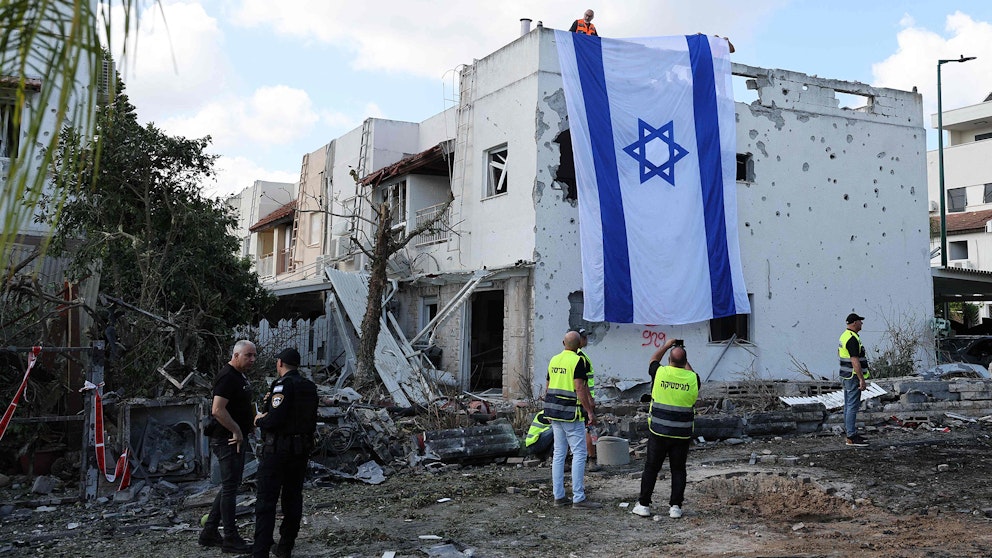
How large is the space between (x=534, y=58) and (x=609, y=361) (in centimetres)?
650

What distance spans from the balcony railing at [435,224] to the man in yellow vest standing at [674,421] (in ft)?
39.1

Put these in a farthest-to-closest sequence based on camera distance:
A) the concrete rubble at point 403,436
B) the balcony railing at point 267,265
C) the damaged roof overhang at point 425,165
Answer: the balcony railing at point 267,265
the damaged roof overhang at point 425,165
the concrete rubble at point 403,436

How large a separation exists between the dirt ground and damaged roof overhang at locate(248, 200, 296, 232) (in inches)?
738

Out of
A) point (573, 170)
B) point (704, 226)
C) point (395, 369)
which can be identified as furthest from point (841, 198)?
point (395, 369)

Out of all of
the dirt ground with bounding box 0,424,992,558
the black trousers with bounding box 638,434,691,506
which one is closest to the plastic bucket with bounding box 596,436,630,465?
the dirt ground with bounding box 0,424,992,558

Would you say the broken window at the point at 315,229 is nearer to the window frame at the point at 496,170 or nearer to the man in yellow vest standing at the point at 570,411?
the window frame at the point at 496,170

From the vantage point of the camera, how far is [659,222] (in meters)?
18.7

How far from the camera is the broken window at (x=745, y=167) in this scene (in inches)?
809

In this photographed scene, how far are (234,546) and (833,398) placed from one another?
43.4ft

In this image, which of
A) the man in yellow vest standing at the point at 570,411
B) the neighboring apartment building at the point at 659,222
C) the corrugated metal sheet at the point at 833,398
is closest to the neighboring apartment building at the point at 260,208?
the neighboring apartment building at the point at 659,222

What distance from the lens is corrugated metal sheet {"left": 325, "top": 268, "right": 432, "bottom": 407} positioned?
17.4 meters

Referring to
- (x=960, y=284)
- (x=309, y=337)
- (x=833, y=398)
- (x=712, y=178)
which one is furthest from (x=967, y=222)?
(x=309, y=337)

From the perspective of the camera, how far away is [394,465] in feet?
39.6

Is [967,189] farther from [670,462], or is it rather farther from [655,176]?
[670,462]
